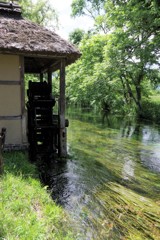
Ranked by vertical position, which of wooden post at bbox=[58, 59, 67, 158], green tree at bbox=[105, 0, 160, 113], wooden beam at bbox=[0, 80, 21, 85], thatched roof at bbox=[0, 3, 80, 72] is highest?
green tree at bbox=[105, 0, 160, 113]

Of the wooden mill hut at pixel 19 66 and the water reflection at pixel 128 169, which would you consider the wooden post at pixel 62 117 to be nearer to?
the wooden mill hut at pixel 19 66

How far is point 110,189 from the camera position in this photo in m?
6.00

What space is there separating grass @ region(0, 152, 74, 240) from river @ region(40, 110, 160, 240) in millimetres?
332

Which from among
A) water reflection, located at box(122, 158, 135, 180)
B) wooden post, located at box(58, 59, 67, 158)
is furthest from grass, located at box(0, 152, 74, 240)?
water reflection, located at box(122, 158, 135, 180)

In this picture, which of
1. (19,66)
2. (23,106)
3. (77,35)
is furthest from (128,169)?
(77,35)

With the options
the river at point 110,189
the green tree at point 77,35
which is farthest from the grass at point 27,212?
the green tree at point 77,35

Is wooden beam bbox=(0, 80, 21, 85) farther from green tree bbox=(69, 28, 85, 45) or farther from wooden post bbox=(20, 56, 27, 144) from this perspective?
green tree bbox=(69, 28, 85, 45)

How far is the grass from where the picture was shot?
11.2 ft

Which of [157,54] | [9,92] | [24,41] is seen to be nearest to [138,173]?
[9,92]

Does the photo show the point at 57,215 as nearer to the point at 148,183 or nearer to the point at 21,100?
the point at 148,183

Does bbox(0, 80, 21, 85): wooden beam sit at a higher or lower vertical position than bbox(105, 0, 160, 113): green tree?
lower

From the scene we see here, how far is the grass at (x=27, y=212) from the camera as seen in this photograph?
11.2 feet

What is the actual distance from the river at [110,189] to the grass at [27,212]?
33 cm

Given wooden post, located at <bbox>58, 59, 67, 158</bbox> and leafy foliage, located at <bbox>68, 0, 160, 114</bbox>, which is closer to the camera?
wooden post, located at <bbox>58, 59, 67, 158</bbox>
